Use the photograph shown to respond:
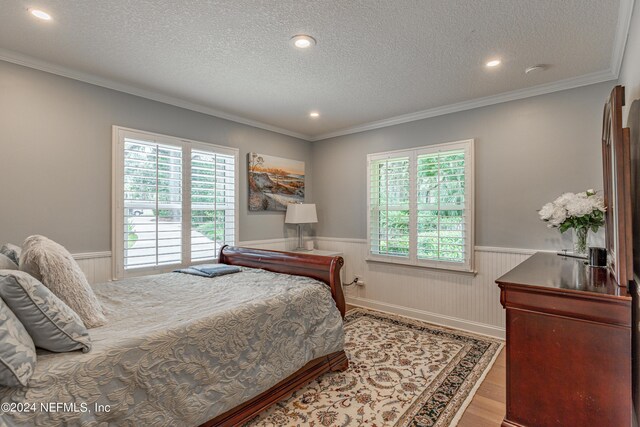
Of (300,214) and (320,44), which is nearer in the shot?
(320,44)

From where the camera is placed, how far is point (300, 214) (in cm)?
452

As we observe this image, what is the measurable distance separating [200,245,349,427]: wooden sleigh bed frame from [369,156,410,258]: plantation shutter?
5.72 ft

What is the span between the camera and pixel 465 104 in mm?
3529

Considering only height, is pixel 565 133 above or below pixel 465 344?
above

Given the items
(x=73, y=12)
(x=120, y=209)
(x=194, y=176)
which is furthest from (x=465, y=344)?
(x=73, y=12)

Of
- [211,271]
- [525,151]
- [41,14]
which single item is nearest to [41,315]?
[211,271]

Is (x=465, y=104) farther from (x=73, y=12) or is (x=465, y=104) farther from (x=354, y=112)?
(x=73, y=12)

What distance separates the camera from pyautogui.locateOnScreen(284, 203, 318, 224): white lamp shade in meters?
4.49

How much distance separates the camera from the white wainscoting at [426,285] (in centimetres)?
329

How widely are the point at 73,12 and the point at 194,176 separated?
182 cm

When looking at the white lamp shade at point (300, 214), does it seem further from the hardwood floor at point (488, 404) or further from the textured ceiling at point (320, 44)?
the hardwood floor at point (488, 404)

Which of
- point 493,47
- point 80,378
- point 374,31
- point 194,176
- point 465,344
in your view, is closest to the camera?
point 80,378

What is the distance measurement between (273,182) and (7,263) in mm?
2998

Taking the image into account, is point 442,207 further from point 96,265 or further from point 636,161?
point 96,265
